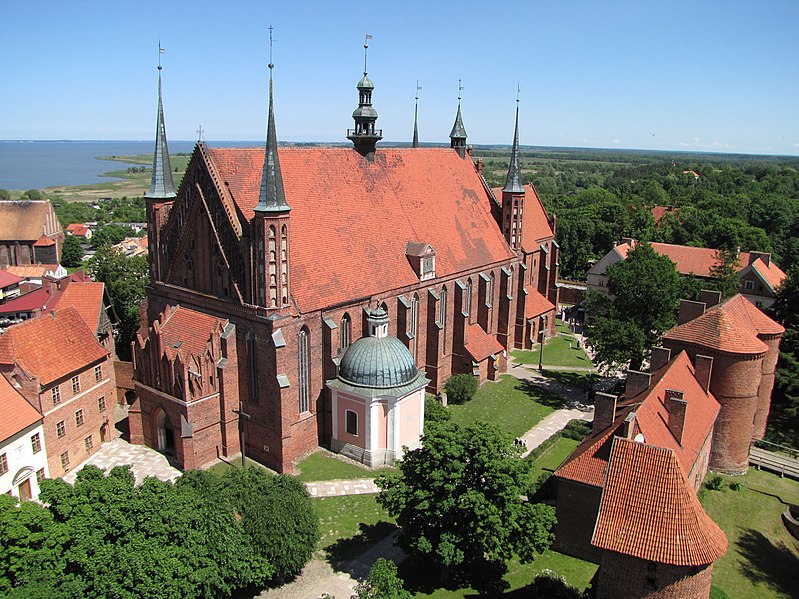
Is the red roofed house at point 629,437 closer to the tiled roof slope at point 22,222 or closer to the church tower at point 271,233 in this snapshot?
the church tower at point 271,233

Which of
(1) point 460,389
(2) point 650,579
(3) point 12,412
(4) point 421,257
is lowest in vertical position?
(1) point 460,389

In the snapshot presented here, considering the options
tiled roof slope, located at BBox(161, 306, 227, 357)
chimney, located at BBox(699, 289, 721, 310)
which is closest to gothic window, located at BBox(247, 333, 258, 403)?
tiled roof slope, located at BBox(161, 306, 227, 357)

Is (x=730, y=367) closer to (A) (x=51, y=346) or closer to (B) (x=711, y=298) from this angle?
(B) (x=711, y=298)

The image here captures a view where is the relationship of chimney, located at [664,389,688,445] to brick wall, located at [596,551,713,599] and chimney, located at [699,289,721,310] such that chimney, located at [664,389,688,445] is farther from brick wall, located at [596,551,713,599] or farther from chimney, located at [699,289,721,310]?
chimney, located at [699,289,721,310]

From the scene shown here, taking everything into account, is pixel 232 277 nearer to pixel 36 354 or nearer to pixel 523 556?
pixel 36 354

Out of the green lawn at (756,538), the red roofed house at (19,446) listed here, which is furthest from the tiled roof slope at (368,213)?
the green lawn at (756,538)

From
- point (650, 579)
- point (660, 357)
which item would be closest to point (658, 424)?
point (660, 357)

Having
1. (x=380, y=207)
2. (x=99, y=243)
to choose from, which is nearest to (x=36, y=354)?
(x=380, y=207)
